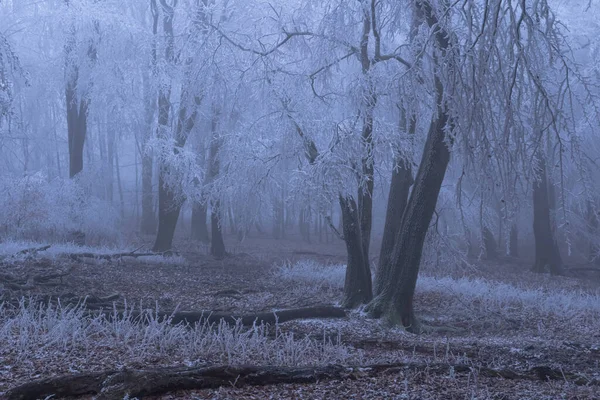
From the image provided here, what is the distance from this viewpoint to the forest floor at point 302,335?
4012 mm

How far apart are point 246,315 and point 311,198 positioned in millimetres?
1666

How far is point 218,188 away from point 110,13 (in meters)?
6.44

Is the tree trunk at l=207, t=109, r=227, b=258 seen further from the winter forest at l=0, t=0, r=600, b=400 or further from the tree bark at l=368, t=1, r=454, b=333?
the tree bark at l=368, t=1, r=454, b=333

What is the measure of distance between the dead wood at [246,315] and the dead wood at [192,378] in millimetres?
2288

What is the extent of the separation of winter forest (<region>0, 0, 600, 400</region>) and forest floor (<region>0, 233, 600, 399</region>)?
34 millimetres

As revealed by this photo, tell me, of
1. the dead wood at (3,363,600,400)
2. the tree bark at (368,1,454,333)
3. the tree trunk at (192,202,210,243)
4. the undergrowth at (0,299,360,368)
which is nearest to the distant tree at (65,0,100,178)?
the tree trunk at (192,202,210,243)

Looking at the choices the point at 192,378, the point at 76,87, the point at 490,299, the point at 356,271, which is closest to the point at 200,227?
the point at 76,87

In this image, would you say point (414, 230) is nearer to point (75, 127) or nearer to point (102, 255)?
point (102, 255)

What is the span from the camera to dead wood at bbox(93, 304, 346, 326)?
6.57m

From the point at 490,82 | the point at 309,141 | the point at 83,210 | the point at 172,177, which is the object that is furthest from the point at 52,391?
the point at 83,210

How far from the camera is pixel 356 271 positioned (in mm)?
8734

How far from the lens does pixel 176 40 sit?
14000 millimetres

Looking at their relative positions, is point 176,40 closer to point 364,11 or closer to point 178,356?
point 364,11

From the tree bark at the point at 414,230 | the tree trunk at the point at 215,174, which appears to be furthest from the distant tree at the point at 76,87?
the tree bark at the point at 414,230
